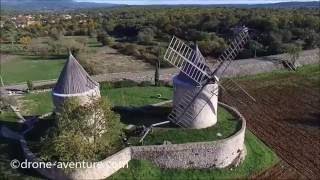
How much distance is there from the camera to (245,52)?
60875 millimetres

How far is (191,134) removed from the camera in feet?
87.1

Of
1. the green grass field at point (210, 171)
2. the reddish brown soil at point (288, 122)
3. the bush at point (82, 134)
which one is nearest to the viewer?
the bush at point (82, 134)

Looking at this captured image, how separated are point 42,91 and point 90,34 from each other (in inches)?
2081

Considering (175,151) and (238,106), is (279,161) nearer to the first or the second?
(175,151)

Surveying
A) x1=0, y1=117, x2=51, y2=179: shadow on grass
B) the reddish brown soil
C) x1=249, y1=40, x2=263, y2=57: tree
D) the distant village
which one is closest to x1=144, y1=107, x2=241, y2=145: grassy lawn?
the reddish brown soil

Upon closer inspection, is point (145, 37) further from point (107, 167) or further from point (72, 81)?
point (107, 167)

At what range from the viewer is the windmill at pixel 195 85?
85.6 ft

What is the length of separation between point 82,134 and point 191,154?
6221mm

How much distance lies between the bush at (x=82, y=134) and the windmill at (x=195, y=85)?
15.1 feet

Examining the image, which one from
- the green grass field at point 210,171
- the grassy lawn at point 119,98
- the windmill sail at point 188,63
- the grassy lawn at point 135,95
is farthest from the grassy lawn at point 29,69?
the windmill sail at point 188,63

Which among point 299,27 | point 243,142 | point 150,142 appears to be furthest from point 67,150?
point 299,27

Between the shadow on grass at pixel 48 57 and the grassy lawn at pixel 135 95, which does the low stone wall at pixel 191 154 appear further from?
the shadow on grass at pixel 48 57

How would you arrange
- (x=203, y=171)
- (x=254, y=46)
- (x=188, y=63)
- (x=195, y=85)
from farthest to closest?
(x=254, y=46) → (x=195, y=85) → (x=188, y=63) → (x=203, y=171)

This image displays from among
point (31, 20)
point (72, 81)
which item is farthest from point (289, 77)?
point (31, 20)
